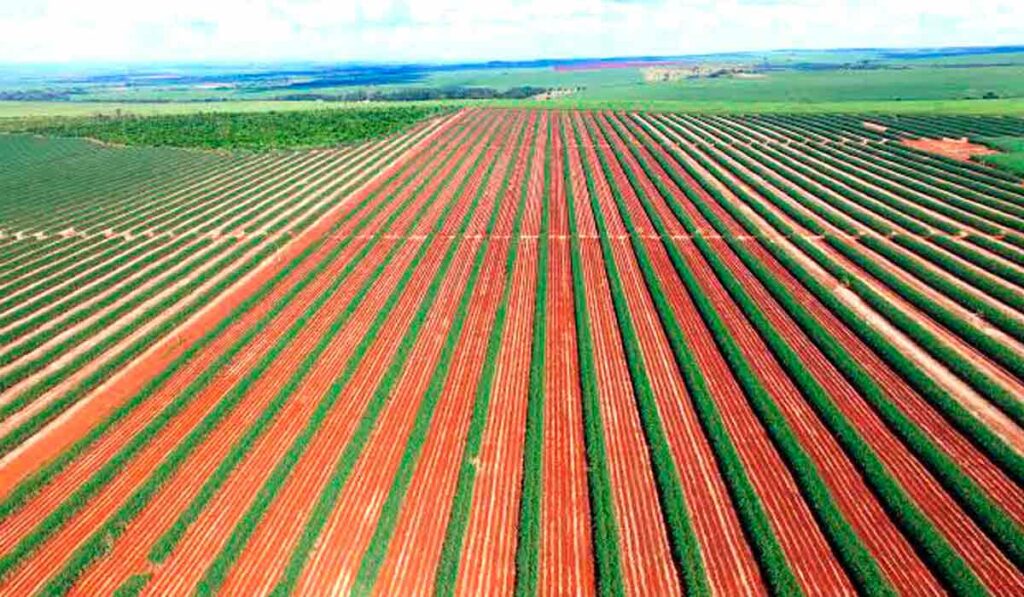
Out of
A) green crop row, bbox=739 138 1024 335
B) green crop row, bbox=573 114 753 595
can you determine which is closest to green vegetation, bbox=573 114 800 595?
green crop row, bbox=573 114 753 595

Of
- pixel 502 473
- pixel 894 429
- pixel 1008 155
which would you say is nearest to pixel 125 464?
pixel 502 473

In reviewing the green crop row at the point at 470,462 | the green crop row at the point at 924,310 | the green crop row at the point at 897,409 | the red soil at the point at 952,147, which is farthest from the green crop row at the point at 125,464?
the red soil at the point at 952,147

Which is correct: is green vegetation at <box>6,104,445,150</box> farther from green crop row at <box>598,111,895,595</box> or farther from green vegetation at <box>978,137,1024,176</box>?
green vegetation at <box>978,137,1024,176</box>

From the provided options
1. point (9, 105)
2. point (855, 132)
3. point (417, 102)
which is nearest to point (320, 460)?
point (855, 132)

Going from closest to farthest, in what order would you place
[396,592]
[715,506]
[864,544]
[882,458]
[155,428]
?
[396,592] < [864,544] < [715,506] < [882,458] < [155,428]

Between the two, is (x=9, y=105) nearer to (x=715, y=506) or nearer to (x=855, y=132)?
(x=855, y=132)

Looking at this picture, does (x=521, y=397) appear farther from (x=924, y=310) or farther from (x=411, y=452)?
(x=924, y=310)
